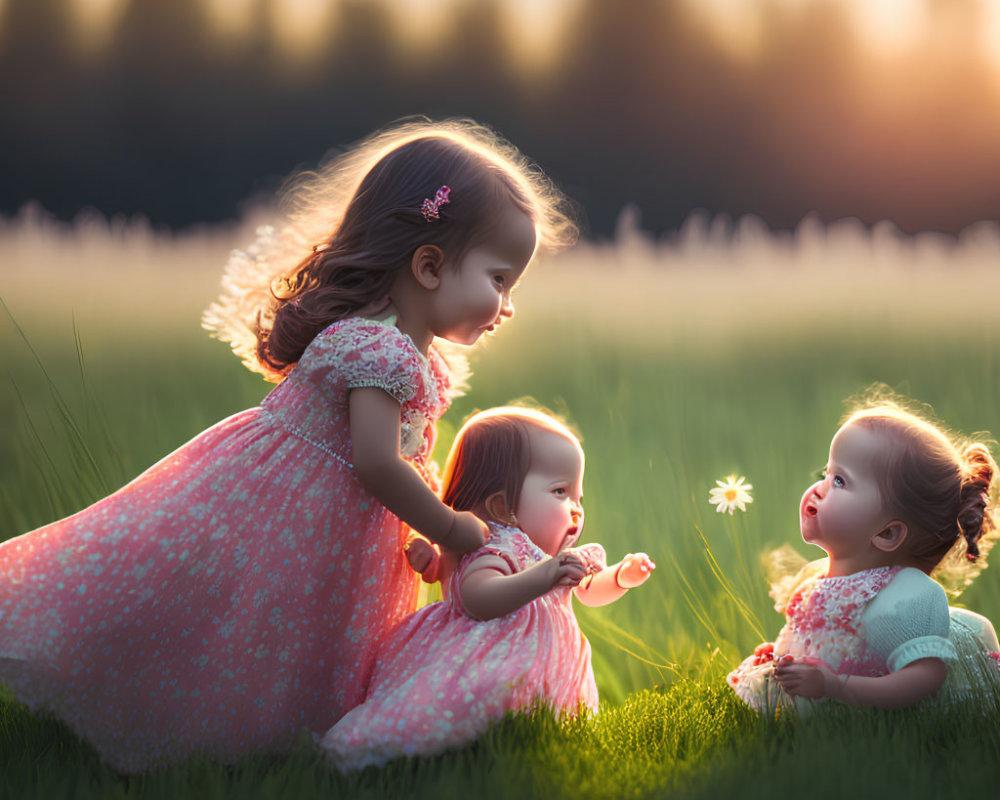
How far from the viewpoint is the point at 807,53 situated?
10.1 feet

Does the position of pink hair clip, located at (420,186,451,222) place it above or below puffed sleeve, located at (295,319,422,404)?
above

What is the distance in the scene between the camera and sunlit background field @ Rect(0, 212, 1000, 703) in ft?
8.77

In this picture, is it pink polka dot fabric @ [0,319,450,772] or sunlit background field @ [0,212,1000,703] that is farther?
sunlit background field @ [0,212,1000,703]

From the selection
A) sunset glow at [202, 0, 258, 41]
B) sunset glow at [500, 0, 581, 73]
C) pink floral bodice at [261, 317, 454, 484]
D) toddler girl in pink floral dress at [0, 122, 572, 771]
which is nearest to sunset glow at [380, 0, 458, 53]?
sunset glow at [500, 0, 581, 73]

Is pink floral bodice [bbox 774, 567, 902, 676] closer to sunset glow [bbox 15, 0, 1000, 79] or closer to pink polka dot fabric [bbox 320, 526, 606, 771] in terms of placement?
pink polka dot fabric [bbox 320, 526, 606, 771]

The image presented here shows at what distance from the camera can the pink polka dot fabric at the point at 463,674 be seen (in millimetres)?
1716

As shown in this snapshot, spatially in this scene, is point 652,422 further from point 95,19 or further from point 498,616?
point 95,19

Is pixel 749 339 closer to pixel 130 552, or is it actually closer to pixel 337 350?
pixel 337 350

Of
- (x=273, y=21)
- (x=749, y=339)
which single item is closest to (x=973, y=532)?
(x=749, y=339)

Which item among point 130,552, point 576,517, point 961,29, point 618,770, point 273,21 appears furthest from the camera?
point 273,21

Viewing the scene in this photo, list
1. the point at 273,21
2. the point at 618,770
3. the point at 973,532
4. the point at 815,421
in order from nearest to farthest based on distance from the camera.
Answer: the point at 618,770 → the point at 973,532 → the point at 815,421 → the point at 273,21

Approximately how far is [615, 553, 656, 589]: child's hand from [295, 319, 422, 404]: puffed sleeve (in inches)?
23.2

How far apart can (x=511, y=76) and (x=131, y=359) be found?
1.55 m

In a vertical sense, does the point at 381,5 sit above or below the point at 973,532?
above
